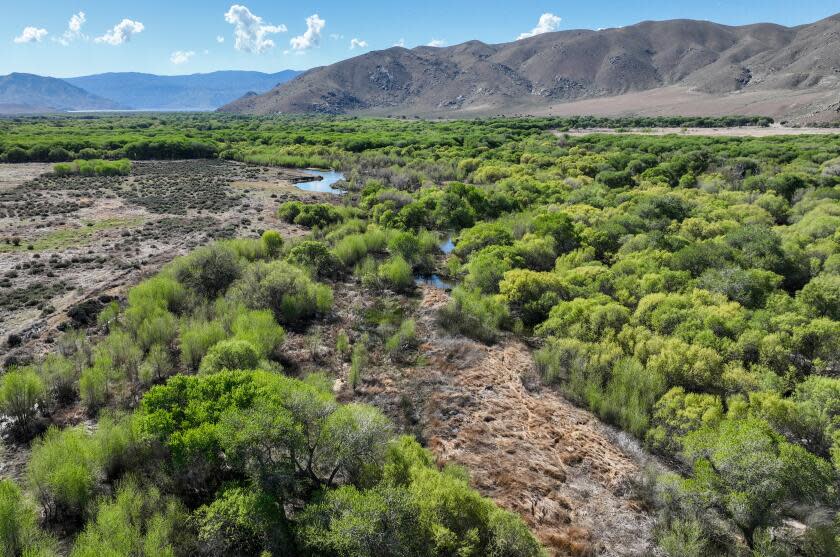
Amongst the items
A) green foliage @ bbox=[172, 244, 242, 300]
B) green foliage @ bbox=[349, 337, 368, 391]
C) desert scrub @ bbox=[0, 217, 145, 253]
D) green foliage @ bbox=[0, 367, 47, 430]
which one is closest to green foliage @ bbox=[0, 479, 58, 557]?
green foliage @ bbox=[0, 367, 47, 430]

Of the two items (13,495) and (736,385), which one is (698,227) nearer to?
(736,385)

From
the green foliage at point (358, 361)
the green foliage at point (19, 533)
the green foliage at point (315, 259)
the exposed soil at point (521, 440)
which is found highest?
the green foliage at point (315, 259)

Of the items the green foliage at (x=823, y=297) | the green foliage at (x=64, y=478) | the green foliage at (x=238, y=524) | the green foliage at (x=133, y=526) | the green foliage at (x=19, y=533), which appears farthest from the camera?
the green foliage at (x=823, y=297)

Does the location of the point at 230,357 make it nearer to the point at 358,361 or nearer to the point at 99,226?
the point at 358,361

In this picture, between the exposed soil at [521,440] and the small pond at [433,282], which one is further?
the small pond at [433,282]

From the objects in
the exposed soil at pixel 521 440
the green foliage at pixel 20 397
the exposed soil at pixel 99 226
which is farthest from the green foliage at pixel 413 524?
the exposed soil at pixel 99 226

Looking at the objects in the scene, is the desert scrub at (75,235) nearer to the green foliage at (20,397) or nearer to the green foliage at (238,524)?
the green foliage at (20,397)

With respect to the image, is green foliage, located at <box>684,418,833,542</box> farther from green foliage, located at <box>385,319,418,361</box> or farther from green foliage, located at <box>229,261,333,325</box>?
green foliage, located at <box>229,261,333,325</box>
